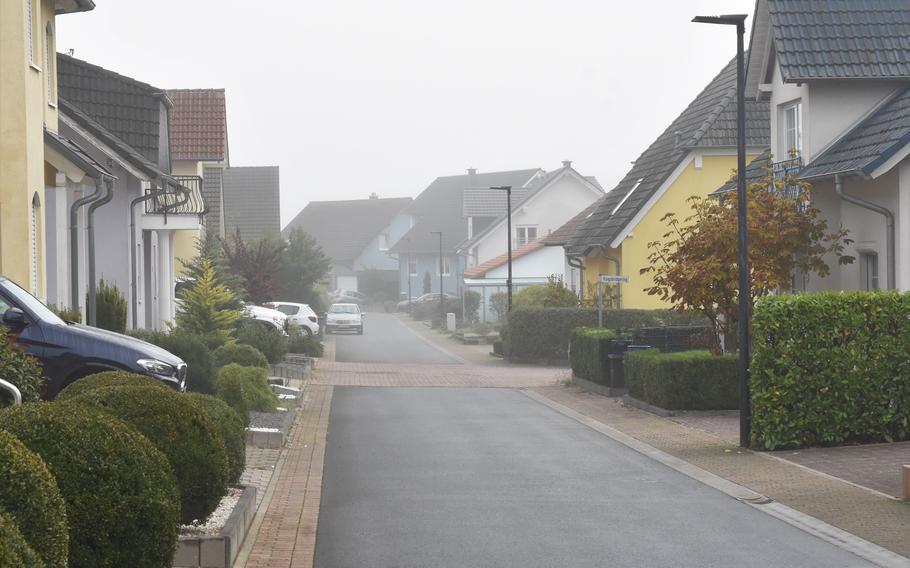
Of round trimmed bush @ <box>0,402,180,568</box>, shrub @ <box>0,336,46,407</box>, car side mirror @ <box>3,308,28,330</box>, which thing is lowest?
round trimmed bush @ <box>0,402,180,568</box>

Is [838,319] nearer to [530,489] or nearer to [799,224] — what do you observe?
[530,489]

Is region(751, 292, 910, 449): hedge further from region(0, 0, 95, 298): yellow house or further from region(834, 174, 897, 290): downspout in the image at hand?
region(0, 0, 95, 298): yellow house

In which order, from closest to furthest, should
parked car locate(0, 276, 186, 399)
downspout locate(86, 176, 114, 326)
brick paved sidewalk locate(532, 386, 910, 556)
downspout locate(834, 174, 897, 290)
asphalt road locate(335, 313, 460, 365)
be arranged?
brick paved sidewalk locate(532, 386, 910, 556)
parked car locate(0, 276, 186, 399)
downspout locate(86, 176, 114, 326)
downspout locate(834, 174, 897, 290)
asphalt road locate(335, 313, 460, 365)

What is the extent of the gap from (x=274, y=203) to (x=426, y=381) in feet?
156

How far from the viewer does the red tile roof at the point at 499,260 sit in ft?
238

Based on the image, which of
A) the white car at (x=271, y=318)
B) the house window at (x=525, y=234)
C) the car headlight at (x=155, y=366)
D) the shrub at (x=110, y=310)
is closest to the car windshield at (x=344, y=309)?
the house window at (x=525, y=234)

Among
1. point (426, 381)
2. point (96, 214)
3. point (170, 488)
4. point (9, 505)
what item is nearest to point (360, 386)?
point (426, 381)

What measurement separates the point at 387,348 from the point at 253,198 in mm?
29536

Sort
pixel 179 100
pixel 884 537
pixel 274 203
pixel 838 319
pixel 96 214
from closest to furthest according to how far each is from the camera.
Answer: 1. pixel 884 537
2. pixel 838 319
3. pixel 96 214
4. pixel 179 100
5. pixel 274 203

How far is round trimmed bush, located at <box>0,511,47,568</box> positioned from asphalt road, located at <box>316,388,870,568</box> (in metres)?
5.14

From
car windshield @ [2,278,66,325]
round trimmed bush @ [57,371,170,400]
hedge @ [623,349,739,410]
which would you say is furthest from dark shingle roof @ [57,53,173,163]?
round trimmed bush @ [57,371,170,400]

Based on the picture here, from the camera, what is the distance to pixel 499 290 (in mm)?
72125

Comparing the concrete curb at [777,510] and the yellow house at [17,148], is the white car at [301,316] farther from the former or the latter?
the concrete curb at [777,510]

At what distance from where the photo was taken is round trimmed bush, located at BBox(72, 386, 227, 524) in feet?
29.3
